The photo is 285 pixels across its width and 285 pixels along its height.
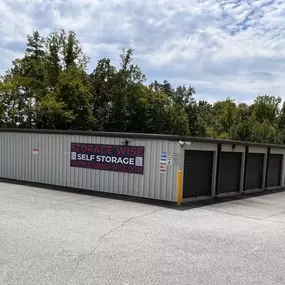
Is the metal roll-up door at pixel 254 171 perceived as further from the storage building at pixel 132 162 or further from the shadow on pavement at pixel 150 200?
the shadow on pavement at pixel 150 200

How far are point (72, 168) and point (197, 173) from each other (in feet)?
17.3

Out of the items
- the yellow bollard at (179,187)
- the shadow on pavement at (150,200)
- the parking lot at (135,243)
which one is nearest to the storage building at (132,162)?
the yellow bollard at (179,187)

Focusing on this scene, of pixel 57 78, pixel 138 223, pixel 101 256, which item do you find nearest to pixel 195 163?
pixel 138 223

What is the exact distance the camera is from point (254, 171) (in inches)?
715

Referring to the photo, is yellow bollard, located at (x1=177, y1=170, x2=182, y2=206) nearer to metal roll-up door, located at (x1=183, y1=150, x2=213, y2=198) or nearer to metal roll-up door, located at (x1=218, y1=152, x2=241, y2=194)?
metal roll-up door, located at (x1=183, y1=150, x2=213, y2=198)

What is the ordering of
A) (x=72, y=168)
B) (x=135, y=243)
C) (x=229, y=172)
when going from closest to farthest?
(x=135, y=243) → (x=72, y=168) → (x=229, y=172)

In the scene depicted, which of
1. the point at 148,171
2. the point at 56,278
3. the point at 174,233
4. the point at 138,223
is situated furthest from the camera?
the point at 148,171

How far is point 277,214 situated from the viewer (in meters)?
11.4

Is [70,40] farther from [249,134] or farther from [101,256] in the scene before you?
[101,256]

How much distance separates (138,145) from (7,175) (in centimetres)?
771

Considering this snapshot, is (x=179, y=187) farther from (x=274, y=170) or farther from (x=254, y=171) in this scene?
(x=274, y=170)

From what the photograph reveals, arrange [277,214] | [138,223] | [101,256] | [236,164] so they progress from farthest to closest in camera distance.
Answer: [236,164], [277,214], [138,223], [101,256]

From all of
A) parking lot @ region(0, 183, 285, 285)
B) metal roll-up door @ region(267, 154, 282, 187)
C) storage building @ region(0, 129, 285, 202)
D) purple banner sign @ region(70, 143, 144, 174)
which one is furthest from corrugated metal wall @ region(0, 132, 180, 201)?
metal roll-up door @ region(267, 154, 282, 187)

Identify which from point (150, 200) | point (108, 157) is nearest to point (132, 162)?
point (108, 157)
